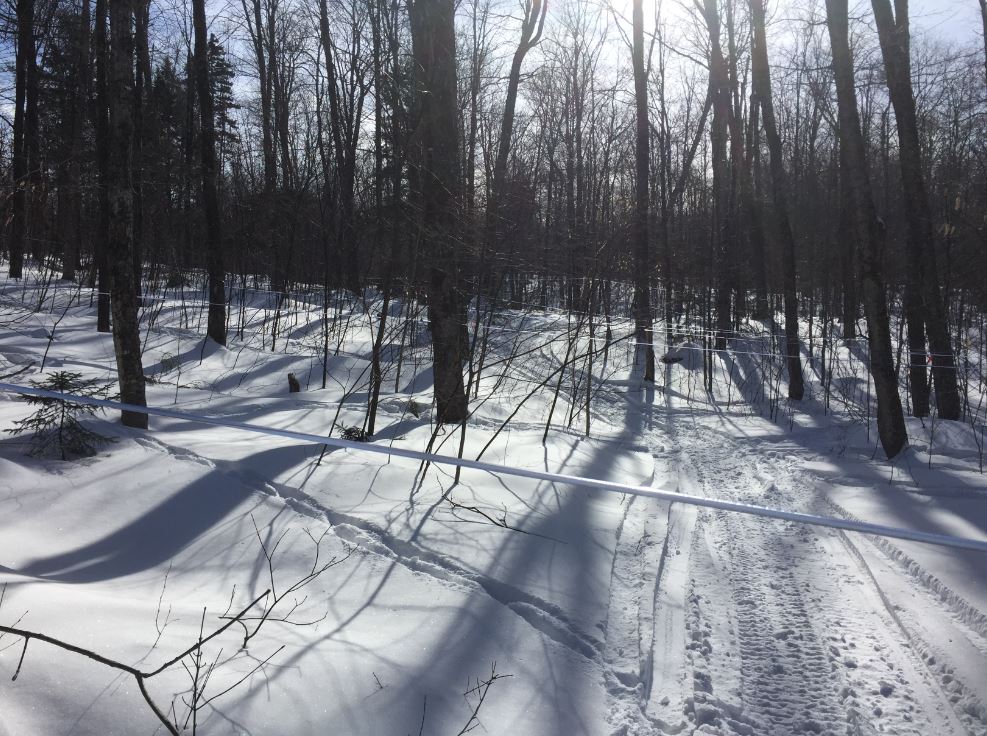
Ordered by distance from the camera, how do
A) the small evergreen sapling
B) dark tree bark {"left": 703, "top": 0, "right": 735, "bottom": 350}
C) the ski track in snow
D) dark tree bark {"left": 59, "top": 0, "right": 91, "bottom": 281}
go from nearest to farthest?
1. the ski track in snow
2. the small evergreen sapling
3. dark tree bark {"left": 59, "top": 0, "right": 91, "bottom": 281}
4. dark tree bark {"left": 703, "top": 0, "right": 735, "bottom": 350}

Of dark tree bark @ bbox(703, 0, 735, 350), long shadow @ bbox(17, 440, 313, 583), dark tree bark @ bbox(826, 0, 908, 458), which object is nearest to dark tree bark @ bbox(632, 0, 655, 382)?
dark tree bark @ bbox(703, 0, 735, 350)

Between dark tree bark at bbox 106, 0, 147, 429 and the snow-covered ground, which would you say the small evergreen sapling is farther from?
dark tree bark at bbox 106, 0, 147, 429

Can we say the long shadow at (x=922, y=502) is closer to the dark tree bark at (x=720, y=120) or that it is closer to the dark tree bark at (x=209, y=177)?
the dark tree bark at (x=720, y=120)

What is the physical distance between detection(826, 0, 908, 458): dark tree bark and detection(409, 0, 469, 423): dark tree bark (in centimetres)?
437

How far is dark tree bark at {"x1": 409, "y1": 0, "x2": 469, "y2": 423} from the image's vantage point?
6.75 m

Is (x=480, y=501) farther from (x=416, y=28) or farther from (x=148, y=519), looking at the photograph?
(x=416, y=28)

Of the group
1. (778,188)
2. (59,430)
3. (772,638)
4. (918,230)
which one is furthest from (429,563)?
(778,188)

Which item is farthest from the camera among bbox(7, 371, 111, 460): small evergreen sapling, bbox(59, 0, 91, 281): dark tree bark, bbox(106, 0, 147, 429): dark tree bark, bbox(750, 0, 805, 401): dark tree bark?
bbox(59, 0, 91, 281): dark tree bark

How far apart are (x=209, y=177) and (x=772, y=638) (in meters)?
12.2

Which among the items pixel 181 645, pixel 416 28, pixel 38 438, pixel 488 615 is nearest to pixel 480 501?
pixel 488 615

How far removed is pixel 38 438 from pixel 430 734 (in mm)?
3818

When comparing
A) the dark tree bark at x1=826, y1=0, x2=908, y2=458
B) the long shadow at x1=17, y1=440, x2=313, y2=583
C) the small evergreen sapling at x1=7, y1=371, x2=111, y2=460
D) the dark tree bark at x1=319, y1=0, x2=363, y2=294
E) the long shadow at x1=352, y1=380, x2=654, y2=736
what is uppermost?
the dark tree bark at x1=319, y1=0, x2=363, y2=294

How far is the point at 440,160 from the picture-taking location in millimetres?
6898

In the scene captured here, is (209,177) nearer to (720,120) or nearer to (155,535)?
(155,535)
